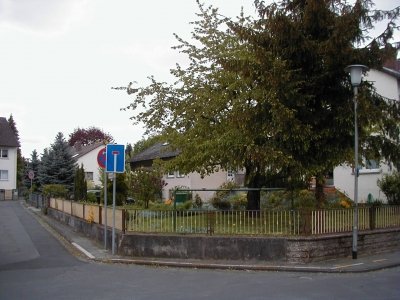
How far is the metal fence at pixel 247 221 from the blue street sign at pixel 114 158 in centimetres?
130

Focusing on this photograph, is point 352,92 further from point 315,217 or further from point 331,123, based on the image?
A: point 315,217

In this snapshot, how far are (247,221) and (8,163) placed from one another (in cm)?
6174

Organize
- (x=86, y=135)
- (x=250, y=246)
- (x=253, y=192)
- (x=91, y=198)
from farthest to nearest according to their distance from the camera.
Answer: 1. (x=86, y=135)
2. (x=91, y=198)
3. (x=253, y=192)
4. (x=250, y=246)

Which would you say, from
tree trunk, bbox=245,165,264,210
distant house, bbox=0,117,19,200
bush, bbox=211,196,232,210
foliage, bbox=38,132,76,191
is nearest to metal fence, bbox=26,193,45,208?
foliage, bbox=38,132,76,191

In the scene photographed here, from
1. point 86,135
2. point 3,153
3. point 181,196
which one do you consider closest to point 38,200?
point 181,196

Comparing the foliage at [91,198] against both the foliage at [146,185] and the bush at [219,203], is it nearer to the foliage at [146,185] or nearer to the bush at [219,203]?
the foliage at [146,185]

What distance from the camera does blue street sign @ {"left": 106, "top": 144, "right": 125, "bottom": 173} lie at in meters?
14.7

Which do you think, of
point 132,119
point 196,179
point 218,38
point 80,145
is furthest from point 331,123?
point 80,145

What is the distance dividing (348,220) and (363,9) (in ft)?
19.3

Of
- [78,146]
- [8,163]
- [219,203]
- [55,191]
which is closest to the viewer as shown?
[219,203]

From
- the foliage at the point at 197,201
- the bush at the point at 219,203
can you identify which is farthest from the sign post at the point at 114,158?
the bush at the point at 219,203

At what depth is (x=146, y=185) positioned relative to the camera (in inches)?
965

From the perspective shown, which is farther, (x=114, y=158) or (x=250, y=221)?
(x=114, y=158)

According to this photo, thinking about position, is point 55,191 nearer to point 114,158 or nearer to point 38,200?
point 38,200
